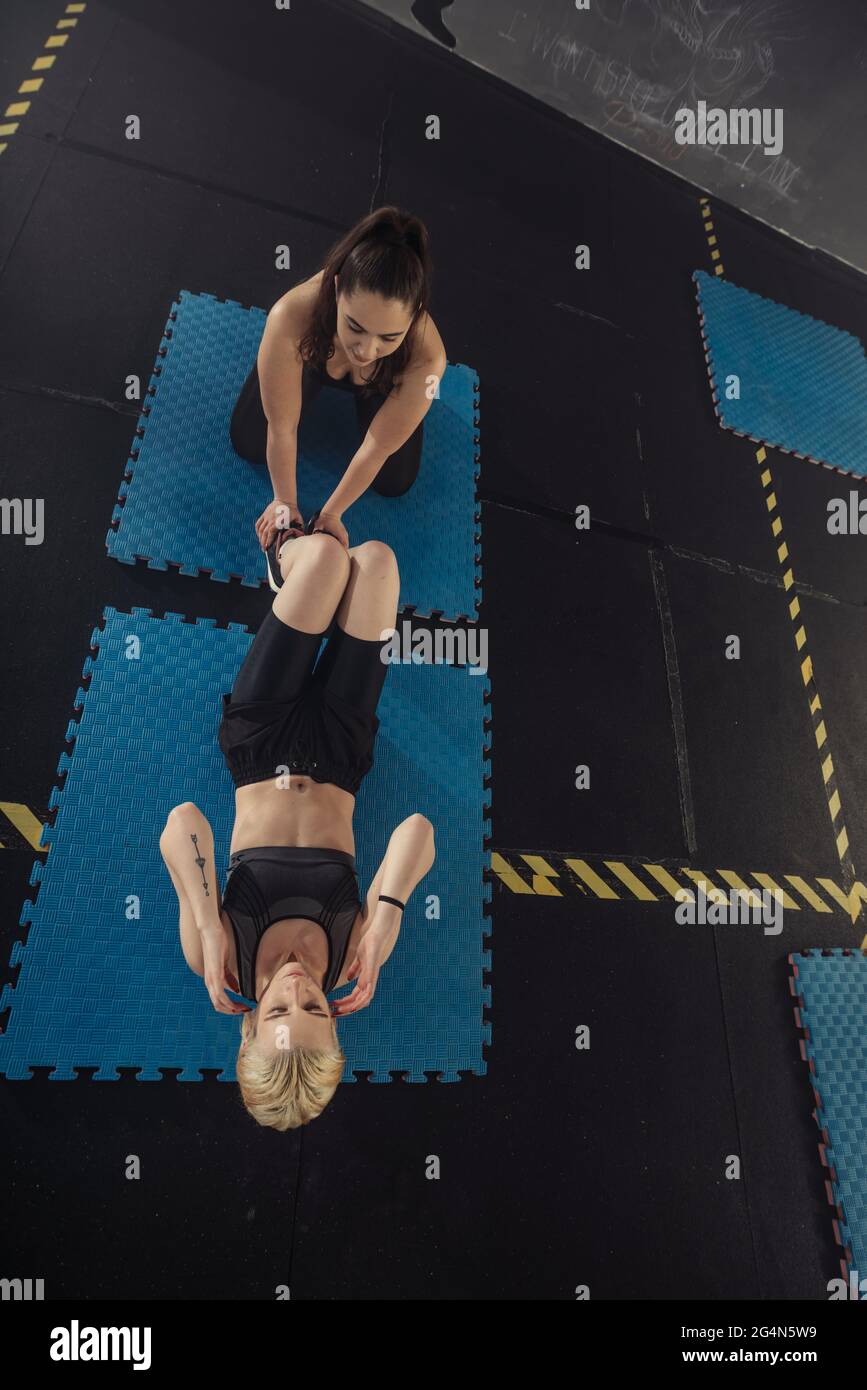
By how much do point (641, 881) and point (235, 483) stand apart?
315cm

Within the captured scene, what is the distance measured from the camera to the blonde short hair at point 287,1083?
236 centimetres

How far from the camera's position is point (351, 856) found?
9.99 feet

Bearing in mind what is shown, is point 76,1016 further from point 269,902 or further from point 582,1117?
point 582,1117

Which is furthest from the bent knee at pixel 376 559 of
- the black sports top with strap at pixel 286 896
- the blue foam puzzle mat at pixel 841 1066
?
the blue foam puzzle mat at pixel 841 1066

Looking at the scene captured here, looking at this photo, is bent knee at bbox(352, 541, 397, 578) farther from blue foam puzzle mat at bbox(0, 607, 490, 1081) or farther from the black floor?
the black floor

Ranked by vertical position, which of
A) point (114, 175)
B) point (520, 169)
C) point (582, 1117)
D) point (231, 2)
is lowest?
point (582, 1117)

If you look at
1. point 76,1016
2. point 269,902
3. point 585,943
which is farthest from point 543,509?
point 76,1016

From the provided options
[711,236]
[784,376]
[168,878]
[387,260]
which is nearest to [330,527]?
[387,260]

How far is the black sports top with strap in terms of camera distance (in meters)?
2.77

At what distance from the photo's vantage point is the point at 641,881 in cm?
410

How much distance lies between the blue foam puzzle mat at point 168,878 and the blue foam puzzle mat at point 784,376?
3.63m

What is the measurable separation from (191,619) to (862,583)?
4.82 m

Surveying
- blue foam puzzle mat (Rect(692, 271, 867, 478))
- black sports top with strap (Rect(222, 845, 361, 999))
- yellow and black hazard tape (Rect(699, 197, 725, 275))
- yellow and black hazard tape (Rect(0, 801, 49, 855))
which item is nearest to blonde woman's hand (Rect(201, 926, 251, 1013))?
black sports top with strap (Rect(222, 845, 361, 999))

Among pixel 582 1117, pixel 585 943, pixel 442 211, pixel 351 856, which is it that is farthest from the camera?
pixel 442 211
